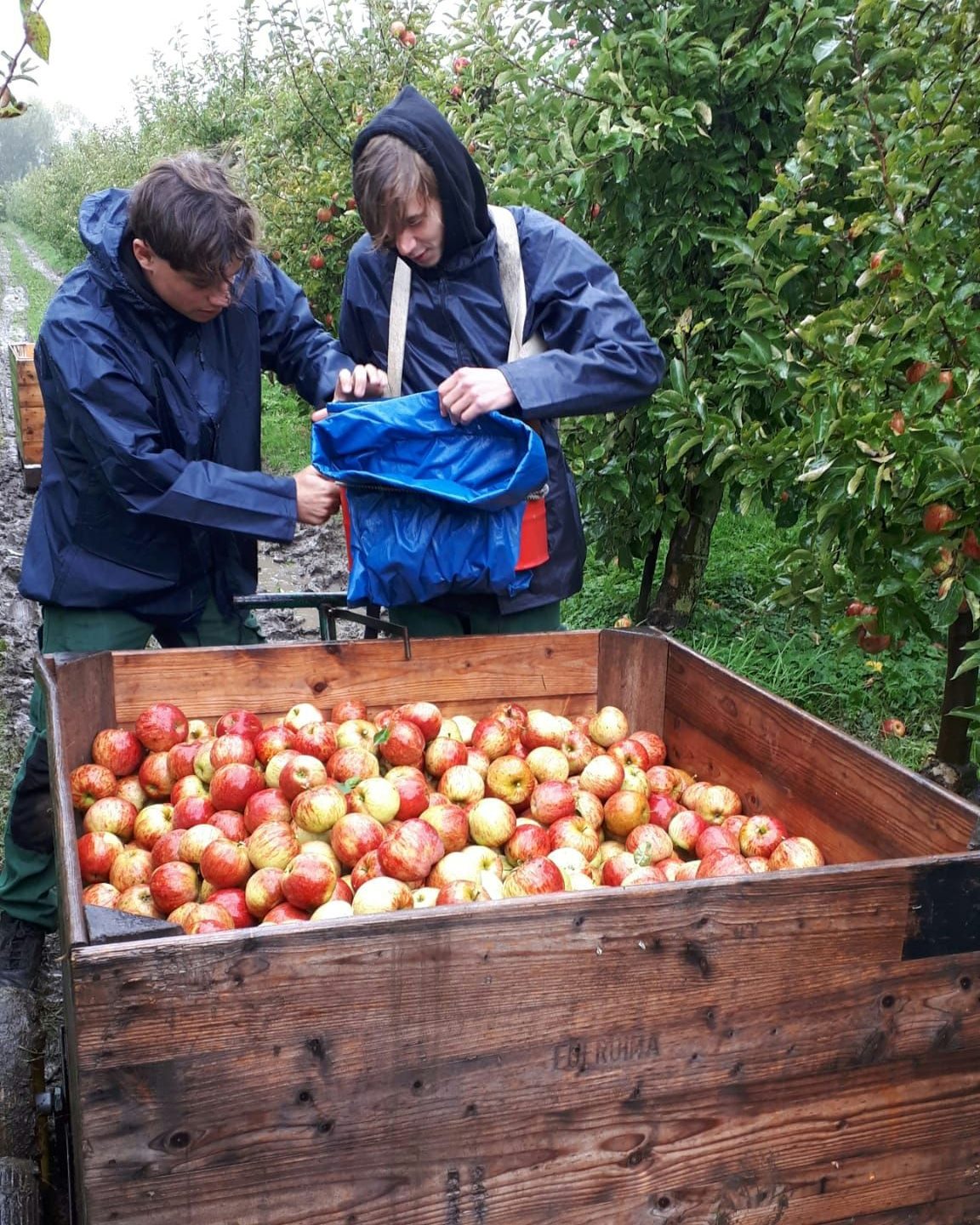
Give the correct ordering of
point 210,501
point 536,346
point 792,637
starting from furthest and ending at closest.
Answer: point 792,637 < point 536,346 < point 210,501

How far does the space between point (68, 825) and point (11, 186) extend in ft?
287

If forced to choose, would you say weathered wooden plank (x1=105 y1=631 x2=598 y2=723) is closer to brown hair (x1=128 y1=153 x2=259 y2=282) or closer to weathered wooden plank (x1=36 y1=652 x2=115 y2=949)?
weathered wooden plank (x1=36 y1=652 x2=115 y2=949)

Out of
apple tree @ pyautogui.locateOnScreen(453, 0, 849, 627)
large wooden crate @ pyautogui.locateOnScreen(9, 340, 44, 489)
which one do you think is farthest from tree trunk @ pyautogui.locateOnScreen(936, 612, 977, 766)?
large wooden crate @ pyautogui.locateOnScreen(9, 340, 44, 489)

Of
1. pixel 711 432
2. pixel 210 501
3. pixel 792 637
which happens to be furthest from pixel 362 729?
pixel 792 637

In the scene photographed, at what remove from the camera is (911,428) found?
2.38 metres

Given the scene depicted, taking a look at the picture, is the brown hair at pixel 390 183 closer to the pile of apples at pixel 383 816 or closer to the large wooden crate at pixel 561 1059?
the pile of apples at pixel 383 816

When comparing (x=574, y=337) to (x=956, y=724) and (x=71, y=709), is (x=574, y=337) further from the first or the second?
(x=956, y=724)

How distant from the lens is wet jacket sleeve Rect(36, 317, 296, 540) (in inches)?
98.9

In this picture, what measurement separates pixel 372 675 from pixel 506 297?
98 cm

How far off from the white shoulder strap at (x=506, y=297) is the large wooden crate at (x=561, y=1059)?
1.43 meters

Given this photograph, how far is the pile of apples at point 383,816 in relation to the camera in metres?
2.02

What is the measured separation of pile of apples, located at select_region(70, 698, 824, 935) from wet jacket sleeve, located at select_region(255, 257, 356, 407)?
0.89m

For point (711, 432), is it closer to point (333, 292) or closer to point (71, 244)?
point (333, 292)

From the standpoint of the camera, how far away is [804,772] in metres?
2.26
